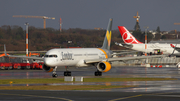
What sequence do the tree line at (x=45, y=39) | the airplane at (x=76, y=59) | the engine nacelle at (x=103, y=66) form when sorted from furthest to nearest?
the tree line at (x=45, y=39), the engine nacelle at (x=103, y=66), the airplane at (x=76, y=59)

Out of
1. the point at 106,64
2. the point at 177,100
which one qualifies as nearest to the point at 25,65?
the point at 106,64

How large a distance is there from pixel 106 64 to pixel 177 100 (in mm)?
27608

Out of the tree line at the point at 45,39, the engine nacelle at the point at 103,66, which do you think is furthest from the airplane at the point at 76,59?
the tree line at the point at 45,39

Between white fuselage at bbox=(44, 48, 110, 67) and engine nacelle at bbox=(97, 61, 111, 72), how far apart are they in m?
3.39

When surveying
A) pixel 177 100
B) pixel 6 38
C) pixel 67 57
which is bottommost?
pixel 177 100

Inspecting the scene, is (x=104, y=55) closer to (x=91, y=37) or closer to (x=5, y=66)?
(x=5, y=66)

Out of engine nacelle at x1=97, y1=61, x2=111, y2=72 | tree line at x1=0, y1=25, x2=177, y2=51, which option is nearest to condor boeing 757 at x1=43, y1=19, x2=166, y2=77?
engine nacelle at x1=97, y1=61, x2=111, y2=72

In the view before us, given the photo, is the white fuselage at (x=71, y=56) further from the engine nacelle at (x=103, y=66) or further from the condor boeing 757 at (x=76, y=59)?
the engine nacelle at (x=103, y=66)

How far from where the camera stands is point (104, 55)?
55.0 m

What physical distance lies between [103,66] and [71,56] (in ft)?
16.4

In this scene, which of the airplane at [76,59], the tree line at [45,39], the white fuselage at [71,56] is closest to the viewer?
the white fuselage at [71,56]

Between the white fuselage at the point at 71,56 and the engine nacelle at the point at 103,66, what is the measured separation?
3385 millimetres

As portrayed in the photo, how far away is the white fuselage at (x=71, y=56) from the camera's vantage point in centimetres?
4534

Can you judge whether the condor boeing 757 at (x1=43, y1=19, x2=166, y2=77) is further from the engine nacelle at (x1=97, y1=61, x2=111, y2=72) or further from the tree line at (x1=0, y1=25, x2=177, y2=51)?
the tree line at (x1=0, y1=25, x2=177, y2=51)
